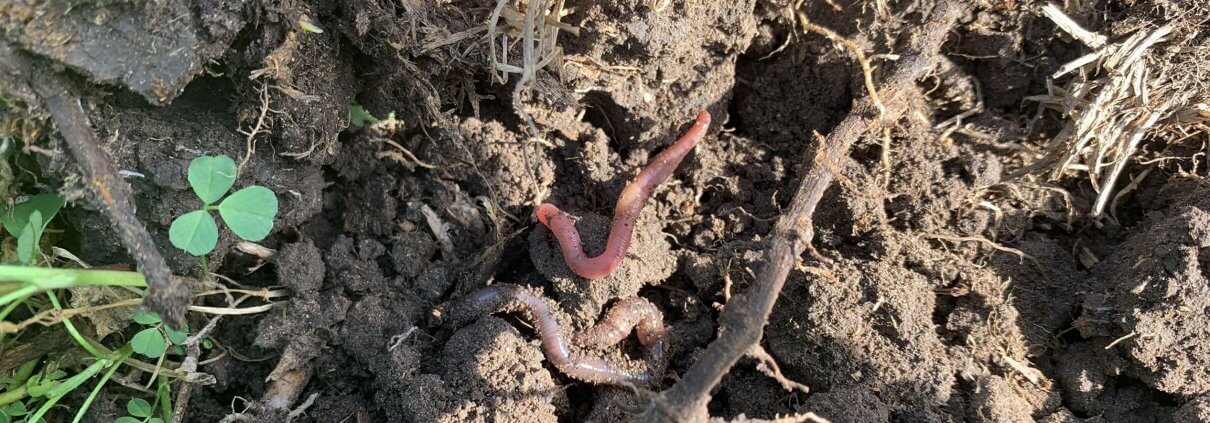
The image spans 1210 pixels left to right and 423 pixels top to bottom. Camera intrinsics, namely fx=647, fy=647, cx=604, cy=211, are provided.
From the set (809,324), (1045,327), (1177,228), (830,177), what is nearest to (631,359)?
(809,324)

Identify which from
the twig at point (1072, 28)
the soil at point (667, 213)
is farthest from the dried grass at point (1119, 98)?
the soil at point (667, 213)

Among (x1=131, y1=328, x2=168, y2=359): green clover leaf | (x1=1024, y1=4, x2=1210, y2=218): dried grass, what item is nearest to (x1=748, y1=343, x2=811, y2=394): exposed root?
(x1=1024, y1=4, x2=1210, y2=218): dried grass

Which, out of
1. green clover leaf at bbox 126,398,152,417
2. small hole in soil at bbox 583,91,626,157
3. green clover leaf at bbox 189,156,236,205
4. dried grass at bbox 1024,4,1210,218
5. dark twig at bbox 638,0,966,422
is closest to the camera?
dark twig at bbox 638,0,966,422

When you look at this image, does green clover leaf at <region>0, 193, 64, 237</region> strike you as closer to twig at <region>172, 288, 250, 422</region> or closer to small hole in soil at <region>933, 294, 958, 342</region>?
twig at <region>172, 288, 250, 422</region>

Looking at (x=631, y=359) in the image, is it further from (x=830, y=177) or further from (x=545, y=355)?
(x=830, y=177)

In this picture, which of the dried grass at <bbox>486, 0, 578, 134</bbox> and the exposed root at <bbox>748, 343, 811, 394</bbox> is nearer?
the exposed root at <bbox>748, 343, 811, 394</bbox>

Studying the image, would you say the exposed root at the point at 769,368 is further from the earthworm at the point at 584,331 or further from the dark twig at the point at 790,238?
the earthworm at the point at 584,331

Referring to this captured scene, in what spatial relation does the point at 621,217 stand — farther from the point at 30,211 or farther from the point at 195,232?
the point at 30,211
